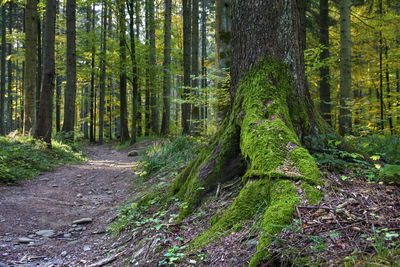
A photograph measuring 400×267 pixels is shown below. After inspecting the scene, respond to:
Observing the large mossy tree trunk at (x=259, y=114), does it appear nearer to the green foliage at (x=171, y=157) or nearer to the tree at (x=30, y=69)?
the green foliage at (x=171, y=157)

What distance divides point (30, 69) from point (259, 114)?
13276 millimetres

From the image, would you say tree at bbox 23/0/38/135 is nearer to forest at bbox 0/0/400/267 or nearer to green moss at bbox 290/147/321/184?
forest at bbox 0/0/400/267

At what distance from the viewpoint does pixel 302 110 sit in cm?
345

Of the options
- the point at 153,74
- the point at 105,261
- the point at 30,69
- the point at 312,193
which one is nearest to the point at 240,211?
the point at 312,193

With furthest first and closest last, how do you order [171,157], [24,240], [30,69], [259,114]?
1. [30,69]
2. [171,157]
3. [24,240]
4. [259,114]

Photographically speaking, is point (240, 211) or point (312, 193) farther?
point (240, 211)

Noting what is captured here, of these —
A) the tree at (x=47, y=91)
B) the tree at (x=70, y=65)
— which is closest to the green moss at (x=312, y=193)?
the tree at (x=47, y=91)

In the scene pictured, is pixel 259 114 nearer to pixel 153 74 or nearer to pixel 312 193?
pixel 312 193

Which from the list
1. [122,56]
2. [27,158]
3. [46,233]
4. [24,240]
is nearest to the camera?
[24,240]

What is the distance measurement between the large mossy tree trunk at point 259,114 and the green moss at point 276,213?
205 millimetres

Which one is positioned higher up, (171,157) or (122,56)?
(122,56)

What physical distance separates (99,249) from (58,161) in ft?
24.5

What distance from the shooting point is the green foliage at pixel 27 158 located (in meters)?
6.74

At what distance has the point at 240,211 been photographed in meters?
2.47
